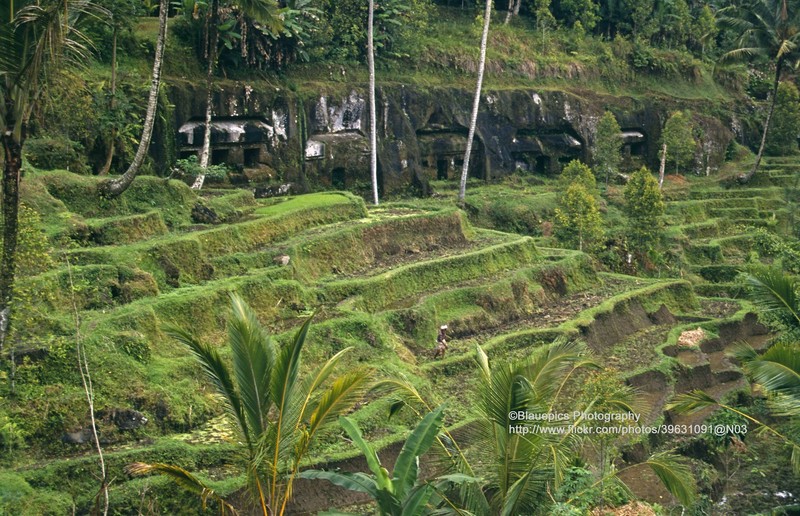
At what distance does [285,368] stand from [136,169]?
12.3m

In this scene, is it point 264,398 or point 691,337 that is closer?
point 264,398

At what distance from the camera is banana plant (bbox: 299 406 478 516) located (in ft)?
35.5

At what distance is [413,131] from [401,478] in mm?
26420

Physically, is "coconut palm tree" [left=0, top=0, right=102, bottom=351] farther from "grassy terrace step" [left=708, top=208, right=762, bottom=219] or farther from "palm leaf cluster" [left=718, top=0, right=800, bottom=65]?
"palm leaf cluster" [left=718, top=0, right=800, bottom=65]

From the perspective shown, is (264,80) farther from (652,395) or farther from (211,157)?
(652,395)

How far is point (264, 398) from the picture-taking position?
11.4m

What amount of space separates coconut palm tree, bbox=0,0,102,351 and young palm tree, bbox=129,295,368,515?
439 centimetres

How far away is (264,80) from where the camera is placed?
33188mm

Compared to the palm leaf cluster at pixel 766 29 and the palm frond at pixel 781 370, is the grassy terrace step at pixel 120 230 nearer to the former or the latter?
the palm frond at pixel 781 370

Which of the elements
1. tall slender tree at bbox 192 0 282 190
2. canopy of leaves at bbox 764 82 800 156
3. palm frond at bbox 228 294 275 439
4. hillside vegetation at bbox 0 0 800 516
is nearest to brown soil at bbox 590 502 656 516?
hillside vegetation at bbox 0 0 800 516

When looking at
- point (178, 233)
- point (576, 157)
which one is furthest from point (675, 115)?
point (178, 233)

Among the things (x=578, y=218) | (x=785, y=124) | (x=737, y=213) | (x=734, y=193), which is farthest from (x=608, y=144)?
(x=785, y=124)

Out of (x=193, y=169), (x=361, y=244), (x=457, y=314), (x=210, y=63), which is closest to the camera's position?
(x=457, y=314)

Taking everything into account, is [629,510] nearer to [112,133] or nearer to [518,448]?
[518,448]
